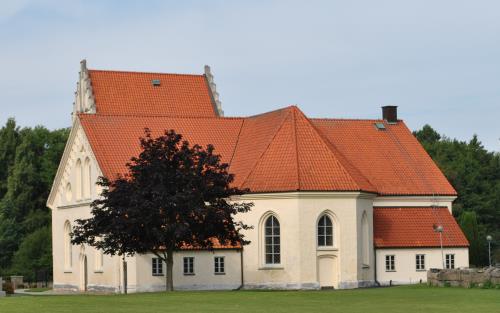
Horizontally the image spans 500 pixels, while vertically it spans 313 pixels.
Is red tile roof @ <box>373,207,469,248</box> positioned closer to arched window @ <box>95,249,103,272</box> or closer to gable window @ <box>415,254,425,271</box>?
gable window @ <box>415,254,425,271</box>

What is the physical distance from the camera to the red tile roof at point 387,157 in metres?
78.4

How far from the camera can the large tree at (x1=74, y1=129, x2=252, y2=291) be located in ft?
198

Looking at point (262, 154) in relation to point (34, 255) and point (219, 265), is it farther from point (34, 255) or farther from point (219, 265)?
point (34, 255)

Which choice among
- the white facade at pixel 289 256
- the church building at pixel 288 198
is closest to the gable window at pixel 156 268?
the church building at pixel 288 198

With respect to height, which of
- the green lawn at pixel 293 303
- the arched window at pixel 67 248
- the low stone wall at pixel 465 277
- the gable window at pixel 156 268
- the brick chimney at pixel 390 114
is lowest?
the green lawn at pixel 293 303

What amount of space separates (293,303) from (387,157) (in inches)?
1320

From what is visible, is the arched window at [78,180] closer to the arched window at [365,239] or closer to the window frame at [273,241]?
the window frame at [273,241]

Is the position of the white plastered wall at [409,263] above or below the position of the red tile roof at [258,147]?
below

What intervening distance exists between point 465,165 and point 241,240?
2302 inches

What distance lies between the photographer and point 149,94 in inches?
3455

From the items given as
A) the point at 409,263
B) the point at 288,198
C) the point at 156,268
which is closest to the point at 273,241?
the point at 288,198

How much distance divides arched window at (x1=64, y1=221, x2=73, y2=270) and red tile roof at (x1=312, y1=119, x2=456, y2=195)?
59.6 feet

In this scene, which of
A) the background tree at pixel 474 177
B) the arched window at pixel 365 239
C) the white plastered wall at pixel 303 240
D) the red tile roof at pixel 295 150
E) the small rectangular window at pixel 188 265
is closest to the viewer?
the white plastered wall at pixel 303 240

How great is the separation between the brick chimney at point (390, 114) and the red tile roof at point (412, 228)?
891 centimetres
